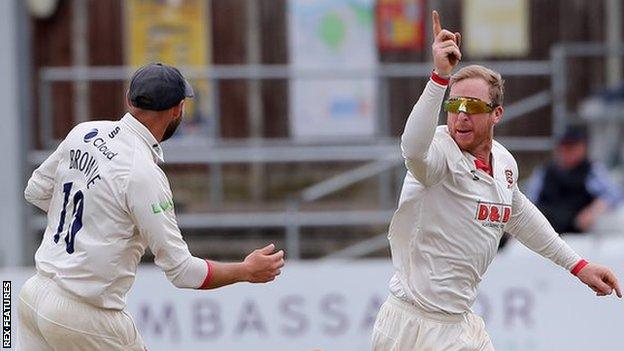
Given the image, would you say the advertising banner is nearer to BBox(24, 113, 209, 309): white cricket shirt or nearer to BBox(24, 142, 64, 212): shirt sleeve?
BBox(24, 142, 64, 212): shirt sleeve

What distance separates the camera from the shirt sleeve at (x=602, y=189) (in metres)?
11.4

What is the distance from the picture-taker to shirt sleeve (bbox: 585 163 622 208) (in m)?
11.4

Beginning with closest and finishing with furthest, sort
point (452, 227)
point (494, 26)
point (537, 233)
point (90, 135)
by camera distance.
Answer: point (90, 135)
point (452, 227)
point (537, 233)
point (494, 26)

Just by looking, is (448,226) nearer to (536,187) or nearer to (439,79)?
(439,79)

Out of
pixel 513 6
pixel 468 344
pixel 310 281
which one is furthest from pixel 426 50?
pixel 468 344

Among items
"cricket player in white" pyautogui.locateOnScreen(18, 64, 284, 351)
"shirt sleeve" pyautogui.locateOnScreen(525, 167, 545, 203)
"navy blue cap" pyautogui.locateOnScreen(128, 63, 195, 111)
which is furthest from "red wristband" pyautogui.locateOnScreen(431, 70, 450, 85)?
"shirt sleeve" pyautogui.locateOnScreen(525, 167, 545, 203)

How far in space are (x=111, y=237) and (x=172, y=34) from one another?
7114 millimetres

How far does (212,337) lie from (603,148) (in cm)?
433

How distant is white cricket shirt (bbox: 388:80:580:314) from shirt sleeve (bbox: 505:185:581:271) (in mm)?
197

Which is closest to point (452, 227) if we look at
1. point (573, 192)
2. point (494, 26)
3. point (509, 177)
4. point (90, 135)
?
point (509, 177)

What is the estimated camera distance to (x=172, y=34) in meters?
13.0

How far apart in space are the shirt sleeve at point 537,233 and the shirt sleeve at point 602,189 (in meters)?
4.68

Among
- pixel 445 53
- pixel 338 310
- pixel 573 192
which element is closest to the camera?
pixel 445 53

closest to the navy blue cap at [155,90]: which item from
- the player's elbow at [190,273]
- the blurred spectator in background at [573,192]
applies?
the player's elbow at [190,273]
